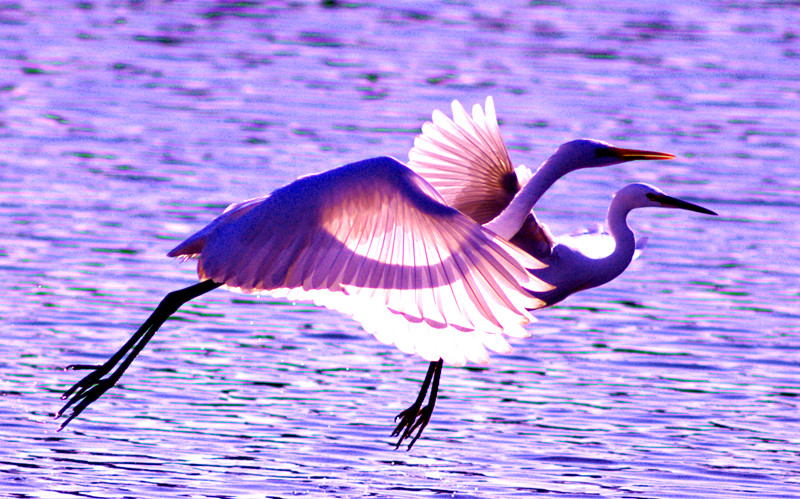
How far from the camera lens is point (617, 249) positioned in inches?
369

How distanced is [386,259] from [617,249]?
2642 millimetres

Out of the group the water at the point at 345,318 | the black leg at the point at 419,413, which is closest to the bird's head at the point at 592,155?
the black leg at the point at 419,413

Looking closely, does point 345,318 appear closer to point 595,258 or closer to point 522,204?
point 595,258

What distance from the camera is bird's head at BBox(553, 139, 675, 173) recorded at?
891 cm

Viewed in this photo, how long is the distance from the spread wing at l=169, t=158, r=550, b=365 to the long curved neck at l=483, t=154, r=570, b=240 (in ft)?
4.09

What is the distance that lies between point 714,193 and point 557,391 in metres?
4.94

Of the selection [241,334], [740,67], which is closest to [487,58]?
[740,67]

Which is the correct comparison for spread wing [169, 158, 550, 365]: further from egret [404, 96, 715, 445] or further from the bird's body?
egret [404, 96, 715, 445]

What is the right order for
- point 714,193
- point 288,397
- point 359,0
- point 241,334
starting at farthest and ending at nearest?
point 359,0, point 714,193, point 241,334, point 288,397

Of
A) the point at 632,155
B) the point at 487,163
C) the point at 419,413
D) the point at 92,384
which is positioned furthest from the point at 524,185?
the point at 92,384

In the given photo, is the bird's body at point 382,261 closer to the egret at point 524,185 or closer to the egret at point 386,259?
the egret at point 386,259

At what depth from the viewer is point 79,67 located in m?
18.9

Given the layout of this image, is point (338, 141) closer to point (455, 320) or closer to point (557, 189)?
point (557, 189)

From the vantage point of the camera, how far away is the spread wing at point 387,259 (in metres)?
6.75
